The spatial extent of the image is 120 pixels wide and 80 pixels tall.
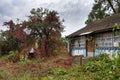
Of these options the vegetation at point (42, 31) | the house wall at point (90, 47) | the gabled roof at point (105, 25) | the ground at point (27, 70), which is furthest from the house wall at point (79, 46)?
the ground at point (27, 70)

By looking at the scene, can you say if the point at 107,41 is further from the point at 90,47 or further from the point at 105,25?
the point at 90,47

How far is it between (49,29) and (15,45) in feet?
25.5

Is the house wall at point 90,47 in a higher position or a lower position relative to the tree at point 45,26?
lower

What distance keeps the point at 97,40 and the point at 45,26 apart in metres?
5.70

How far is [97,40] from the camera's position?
67.8 feet

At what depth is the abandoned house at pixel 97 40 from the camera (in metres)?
17.9

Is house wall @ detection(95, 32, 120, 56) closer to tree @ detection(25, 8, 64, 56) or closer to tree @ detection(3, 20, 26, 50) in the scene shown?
tree @ detection(25, 8, 64, 56)

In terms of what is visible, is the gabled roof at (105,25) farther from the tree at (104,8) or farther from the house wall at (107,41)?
the tree at (104,8)

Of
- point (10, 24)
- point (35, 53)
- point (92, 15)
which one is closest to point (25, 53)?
point (35, 53)

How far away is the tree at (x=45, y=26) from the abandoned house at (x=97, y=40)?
8.74 ft

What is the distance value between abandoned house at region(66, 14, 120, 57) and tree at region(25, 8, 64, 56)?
8.74 feet

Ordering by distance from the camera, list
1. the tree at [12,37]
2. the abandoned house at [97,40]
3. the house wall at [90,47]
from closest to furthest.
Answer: the abandoned house at [97,40], the house wall at [90,47], the tree at [12,37]

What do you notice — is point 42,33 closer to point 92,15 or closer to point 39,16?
point 39,16

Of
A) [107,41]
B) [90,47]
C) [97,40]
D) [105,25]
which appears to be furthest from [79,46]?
[107,41]
